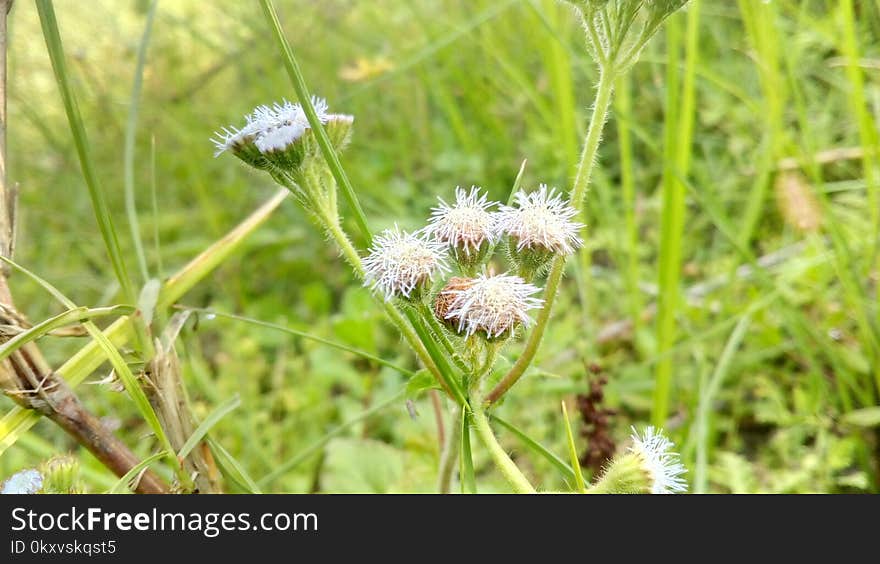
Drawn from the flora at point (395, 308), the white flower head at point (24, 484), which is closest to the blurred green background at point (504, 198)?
the flora at point (395, 308)

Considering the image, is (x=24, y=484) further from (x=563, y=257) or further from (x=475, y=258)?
(x=563, y=257)

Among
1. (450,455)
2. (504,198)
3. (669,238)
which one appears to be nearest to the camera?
(450,455)

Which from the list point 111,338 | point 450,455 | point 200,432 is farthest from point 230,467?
point 450,455

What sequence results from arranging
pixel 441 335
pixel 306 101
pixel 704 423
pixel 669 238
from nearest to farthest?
pixel 306 101 < pixel 441 335 < pixel 704 423 < pixel 669 238

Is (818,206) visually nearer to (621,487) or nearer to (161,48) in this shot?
(621,487)

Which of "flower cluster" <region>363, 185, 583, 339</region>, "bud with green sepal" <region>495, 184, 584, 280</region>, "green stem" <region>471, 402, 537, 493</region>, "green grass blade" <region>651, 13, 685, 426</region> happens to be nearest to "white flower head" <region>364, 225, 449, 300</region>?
"flower cluster" <region>363, 185, 583, 339</region>

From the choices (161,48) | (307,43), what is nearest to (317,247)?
(307,43)

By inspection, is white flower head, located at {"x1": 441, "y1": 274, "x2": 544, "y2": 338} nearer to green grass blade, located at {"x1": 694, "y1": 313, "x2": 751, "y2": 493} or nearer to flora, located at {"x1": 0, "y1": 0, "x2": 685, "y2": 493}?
flora, located at {"x1": 0, "y1": 0, "x2": 685, "y2": 493}
